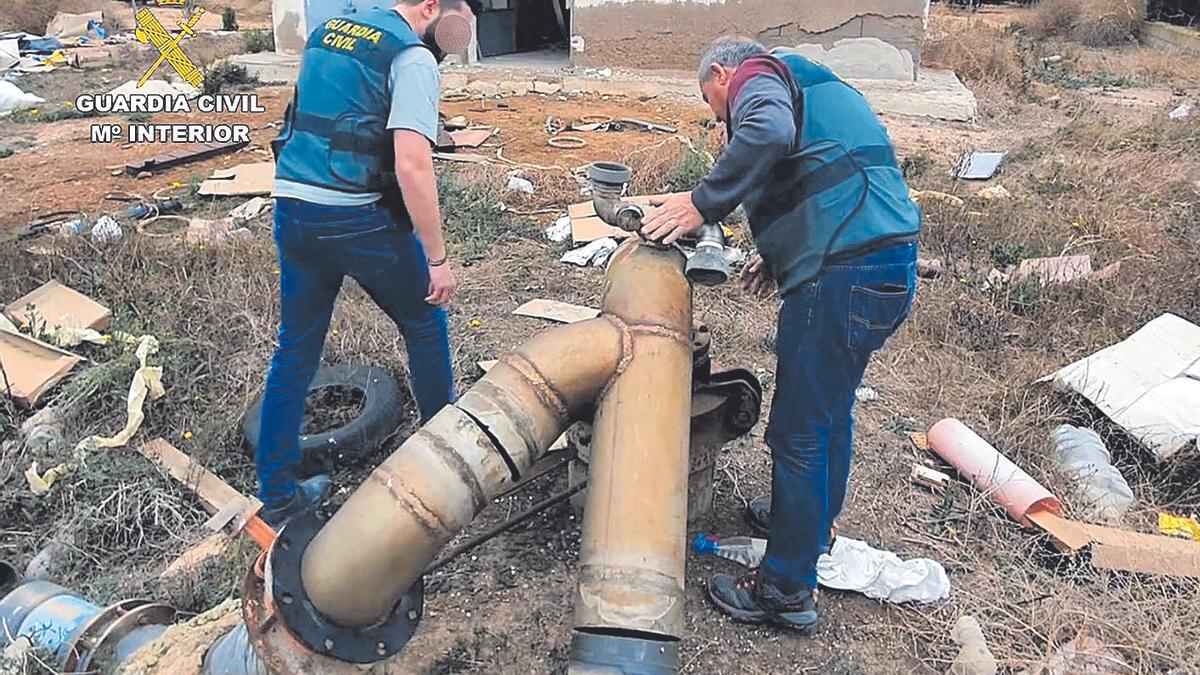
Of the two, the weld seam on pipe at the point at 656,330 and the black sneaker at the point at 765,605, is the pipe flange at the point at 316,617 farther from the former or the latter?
the black sneaker at the point at 765,605

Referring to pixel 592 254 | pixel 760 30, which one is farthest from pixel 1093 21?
pixel 592 254

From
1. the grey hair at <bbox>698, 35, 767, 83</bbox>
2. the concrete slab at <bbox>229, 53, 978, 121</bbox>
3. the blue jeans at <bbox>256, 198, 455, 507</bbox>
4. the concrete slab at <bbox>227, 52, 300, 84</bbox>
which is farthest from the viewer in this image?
the concrete slab at <bbox>227, 52, 300, 84</bbox>

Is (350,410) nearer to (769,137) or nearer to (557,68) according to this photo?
(769,137)

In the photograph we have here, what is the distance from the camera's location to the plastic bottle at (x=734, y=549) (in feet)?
9.14

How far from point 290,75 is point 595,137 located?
15.8ft

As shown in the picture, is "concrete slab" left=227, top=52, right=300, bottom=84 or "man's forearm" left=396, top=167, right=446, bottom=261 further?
"concrete slab" left=227, top=52, right=300, bottom=84

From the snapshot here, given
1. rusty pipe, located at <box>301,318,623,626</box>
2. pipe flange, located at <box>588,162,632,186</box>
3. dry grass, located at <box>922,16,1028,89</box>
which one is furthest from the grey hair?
dry grass, located at <box>922,16,1028,89</box>

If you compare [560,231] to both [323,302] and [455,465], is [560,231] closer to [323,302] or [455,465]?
[323,302]

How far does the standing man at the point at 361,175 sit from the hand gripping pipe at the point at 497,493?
2.56ft

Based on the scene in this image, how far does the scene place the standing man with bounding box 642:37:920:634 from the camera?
2.10 meters

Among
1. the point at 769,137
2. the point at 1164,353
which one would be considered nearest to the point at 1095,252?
the point at 1164,353

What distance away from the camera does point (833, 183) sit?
85.1 inches

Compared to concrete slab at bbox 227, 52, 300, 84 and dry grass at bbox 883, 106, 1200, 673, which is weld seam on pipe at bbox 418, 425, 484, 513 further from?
concrete slab at bbox 227, 52, 300, 84

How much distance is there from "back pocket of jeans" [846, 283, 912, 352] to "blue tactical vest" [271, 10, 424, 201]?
1.37 meters
